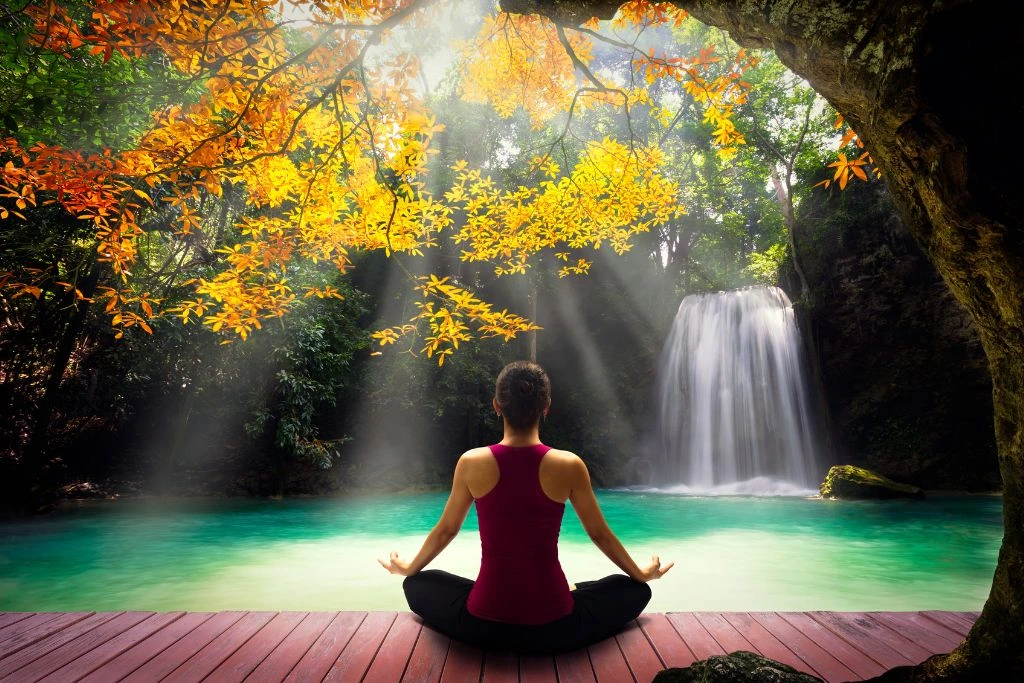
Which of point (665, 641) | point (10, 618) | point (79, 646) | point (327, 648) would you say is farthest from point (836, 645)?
point (10, 618)

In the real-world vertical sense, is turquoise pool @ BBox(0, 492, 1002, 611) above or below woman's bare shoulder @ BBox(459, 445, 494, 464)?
below

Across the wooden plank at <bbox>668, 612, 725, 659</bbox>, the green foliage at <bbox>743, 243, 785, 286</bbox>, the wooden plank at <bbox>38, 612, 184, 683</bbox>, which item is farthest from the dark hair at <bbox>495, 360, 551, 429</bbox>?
the green foliage at <bbox>743, 243, 785, 286</bbox>

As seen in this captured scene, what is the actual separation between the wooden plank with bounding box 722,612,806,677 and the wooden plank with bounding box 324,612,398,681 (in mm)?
1678

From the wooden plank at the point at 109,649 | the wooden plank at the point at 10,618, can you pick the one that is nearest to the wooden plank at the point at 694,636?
the wooden plank at the point at 109,649

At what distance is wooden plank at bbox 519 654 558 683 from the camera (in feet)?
7.40

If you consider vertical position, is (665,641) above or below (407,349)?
below

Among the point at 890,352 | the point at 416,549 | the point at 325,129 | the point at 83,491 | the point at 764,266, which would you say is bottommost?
the point at 416,549

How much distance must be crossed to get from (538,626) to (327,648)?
958mm

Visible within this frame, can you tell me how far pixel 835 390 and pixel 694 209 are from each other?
29.4ft

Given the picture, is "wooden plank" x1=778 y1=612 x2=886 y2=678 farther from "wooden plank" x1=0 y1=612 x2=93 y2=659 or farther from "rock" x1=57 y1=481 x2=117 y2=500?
"rock" x1=57 y1=481 x2=117 y2=500

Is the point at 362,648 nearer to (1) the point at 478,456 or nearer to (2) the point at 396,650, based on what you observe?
(2) the point at 396,650

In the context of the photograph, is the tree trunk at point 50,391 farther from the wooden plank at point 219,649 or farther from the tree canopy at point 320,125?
the wooden plank at point 219,649

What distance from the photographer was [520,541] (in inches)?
92.2

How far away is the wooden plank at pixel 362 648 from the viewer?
233cm
